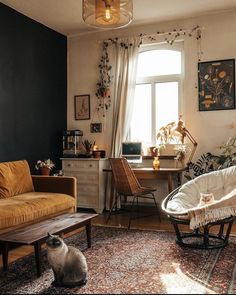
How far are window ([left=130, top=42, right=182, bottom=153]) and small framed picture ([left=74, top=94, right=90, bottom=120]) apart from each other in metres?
0.82

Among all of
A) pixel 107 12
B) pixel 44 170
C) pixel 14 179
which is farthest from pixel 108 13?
pixel 44 170

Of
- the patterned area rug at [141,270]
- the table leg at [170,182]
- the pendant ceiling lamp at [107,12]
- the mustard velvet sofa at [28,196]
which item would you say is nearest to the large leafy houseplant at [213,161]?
the table leg at [170,182]

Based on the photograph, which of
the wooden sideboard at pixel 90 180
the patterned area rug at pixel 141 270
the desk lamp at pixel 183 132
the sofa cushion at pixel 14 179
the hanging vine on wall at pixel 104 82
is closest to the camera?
the patterned area rug at pixel 141 270

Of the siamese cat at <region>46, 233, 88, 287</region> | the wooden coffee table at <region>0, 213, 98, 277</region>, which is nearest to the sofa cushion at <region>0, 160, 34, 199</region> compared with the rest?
the wooden coffee table at <region>0, 213, 98, 277</region>

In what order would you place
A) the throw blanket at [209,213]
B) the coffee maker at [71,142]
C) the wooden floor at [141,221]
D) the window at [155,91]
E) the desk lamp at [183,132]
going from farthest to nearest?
1. the coffee maker at [71,142]
2. the window at [155,91]
3. the desk lamp at [183,132]
4. the wooden floor at [141,221]
5. the throw blanket at [209,213]

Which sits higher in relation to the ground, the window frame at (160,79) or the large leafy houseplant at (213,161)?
the window frame at (160,79)

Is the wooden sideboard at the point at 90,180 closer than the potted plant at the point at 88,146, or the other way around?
the wooden sideboard at the point at 90,180

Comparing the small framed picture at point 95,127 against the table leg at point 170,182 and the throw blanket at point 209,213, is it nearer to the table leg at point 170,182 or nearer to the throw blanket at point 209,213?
the table leg at point 170,182

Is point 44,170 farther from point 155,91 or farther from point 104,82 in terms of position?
point 155,91

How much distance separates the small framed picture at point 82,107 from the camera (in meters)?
5.96

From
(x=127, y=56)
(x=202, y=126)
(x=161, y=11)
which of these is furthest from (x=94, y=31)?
(x=202, y=126)

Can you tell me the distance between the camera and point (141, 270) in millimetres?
2850

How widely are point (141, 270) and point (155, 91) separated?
3330mm

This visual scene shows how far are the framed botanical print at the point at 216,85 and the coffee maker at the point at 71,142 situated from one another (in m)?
2.02
